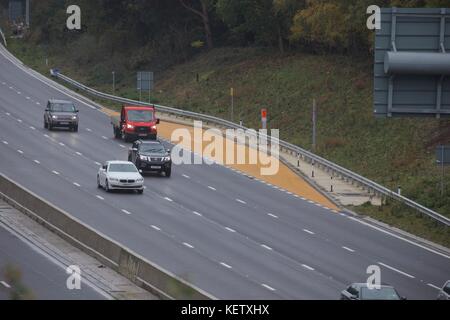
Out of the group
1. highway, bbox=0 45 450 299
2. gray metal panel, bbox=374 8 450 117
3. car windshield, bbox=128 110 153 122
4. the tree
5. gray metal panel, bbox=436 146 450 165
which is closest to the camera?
highway, bbox=0 45 450 299

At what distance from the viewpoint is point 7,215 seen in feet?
143

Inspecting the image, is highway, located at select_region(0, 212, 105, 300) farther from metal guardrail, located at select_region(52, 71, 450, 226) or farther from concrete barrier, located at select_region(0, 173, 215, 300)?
metal guardrail, located at select_region(52, 71, 450, 226)

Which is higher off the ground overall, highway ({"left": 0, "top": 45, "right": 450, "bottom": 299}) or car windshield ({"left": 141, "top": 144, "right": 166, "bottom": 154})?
car windshield ({"left": 141, "top": 144, "right": 166, "bottom": 154})

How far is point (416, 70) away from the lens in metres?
35.6

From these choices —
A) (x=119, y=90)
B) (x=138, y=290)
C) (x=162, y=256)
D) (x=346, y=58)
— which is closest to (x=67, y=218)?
(x=162, y=256)

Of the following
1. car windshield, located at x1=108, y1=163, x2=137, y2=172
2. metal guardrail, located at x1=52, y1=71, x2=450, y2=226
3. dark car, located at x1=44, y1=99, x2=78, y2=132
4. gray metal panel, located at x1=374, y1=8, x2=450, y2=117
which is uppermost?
gray metal panel, located at x1=374, y1=8, x2=450, y2=117

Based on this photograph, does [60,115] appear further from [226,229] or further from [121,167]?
[226,229]

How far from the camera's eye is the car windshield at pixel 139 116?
204 ft

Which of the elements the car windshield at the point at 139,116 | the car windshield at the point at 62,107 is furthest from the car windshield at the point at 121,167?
the car windshield at the point at 62,107

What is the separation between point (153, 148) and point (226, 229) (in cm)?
1125

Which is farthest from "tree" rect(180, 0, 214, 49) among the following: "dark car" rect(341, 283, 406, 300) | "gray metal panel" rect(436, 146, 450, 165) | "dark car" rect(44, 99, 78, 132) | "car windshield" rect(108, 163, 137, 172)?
"dark car" rect(341, 283, 406, 300)

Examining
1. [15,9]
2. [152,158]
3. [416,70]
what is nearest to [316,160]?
[152,158]

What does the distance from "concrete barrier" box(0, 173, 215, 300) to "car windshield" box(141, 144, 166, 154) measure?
687 centimetres

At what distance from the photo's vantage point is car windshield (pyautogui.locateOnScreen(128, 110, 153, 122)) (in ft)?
204
